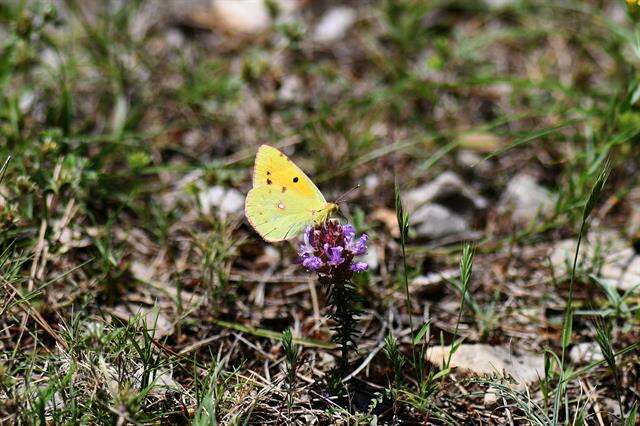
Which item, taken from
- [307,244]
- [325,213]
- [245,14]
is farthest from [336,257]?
[245,14]

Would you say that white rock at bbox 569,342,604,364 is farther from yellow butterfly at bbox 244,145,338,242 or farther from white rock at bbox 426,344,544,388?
yellow butterfly at bbox 244,145,338,242

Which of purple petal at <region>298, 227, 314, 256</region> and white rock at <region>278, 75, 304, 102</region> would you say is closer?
purple petal at <region>298, 227, 314, 256</region>

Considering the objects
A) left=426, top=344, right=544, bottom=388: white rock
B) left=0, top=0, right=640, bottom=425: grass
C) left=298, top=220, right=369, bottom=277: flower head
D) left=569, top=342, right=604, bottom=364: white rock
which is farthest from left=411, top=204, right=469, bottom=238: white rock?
left=298, top=220, right=369, bottom=277: flower head

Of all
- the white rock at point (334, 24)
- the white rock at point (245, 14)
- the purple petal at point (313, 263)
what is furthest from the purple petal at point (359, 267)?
the white rock at point (245, 14)

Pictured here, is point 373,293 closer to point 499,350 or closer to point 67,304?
point 499,350

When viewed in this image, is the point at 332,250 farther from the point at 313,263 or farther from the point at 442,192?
the point at 442,192

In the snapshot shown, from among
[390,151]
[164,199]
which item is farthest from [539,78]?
[164,199]

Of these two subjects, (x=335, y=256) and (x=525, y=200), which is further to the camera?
(x=525, y=200)
